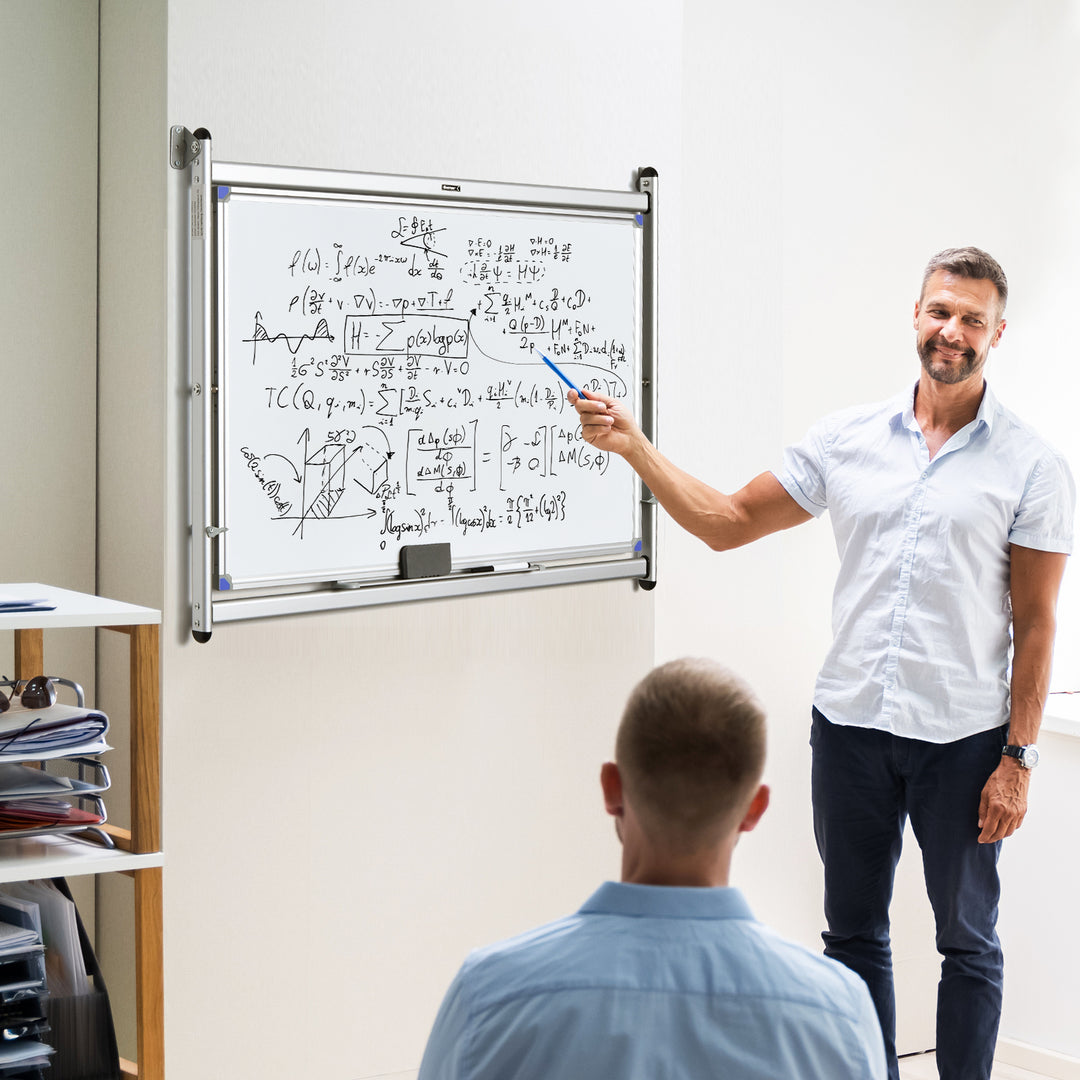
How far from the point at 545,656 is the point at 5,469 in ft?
3.63

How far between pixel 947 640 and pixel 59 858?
1459 mm

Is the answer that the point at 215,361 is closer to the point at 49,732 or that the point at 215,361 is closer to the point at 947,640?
the point at 49,732

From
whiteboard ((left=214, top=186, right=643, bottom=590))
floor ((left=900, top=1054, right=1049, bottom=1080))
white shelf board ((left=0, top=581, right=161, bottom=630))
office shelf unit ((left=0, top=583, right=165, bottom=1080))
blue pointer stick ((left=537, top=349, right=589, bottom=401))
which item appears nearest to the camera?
white shelf board ((left=0, top=581, right=161, bottom=630))

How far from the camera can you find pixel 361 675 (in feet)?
8.20

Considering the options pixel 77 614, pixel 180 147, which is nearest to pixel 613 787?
pixel 77 614

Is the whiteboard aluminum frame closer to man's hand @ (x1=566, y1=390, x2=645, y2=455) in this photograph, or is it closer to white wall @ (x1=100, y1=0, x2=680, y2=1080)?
white wall @ (x1=100, y1=0, x2=680, y2=1080)

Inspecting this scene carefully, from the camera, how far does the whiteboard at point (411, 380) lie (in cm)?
228

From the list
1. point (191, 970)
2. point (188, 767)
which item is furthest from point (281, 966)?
point (188, 767)

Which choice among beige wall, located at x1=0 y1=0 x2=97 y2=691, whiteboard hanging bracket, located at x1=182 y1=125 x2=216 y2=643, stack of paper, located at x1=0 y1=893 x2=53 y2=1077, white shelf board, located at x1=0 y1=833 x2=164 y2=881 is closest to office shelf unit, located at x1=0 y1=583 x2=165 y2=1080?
white shelf board, located at x1=0 y1=833 x2=164 y2=881

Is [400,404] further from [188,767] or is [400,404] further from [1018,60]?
[1018,60]

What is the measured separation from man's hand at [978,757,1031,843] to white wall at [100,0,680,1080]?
0.85m

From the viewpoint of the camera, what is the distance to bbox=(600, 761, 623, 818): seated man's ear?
105 cm

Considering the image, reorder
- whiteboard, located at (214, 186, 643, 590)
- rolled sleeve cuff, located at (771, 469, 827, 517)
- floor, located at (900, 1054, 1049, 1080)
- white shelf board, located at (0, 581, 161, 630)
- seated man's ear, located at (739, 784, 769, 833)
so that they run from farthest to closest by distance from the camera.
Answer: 1. floor, located at (900, 1054, 1049, 1080)
2. rolled sleeve cuff, located at (771, 469, 827, 517)
3. whiteboard, located at (214, 186, 643, 590)
4. white shelf board, located at (0, 581, 161, 630)
5. seated man's ear, located at (739, 784, 769, 833)

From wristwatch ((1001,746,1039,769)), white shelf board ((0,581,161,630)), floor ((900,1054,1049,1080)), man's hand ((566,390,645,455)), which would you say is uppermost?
man's hand ((566,390,645,455))
